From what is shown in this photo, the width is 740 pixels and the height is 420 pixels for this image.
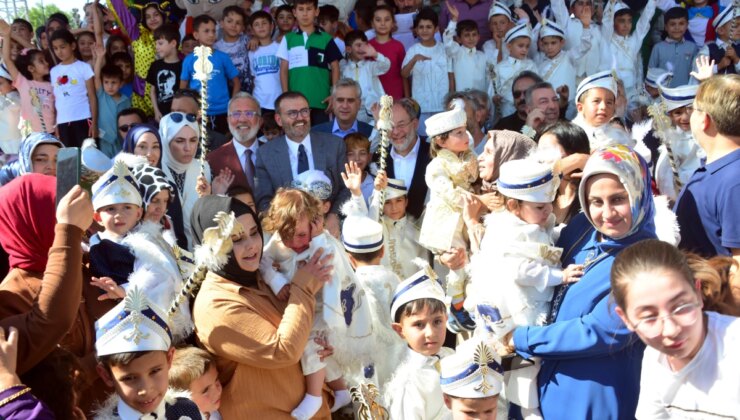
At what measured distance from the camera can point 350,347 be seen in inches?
Answer: 151

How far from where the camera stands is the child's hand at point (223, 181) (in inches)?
230

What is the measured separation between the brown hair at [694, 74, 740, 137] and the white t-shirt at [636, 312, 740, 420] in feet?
3.30

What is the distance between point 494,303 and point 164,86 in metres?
5.64

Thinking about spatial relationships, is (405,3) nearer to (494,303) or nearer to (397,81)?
(397,81)

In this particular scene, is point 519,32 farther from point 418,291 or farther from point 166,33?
point 418,291

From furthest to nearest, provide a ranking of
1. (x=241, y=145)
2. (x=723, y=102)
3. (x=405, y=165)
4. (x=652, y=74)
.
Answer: (x=652, y=74)
(x=241, y=145)
(x=405, y=165)
(x=723, y=102)

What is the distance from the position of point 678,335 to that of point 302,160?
4.11 m

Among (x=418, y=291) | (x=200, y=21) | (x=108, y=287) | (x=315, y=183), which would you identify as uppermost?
(x=200, y=21)

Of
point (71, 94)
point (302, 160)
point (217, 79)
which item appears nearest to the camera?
point (302, 160)

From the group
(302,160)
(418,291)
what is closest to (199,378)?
(418,291)

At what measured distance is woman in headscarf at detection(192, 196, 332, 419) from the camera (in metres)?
3.29

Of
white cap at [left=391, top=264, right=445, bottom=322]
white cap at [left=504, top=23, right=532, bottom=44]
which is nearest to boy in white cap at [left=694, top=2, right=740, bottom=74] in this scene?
white cap at [left=504, top=23, right=532, bottom=44]

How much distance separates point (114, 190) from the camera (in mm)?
3852

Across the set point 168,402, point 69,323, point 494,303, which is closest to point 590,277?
point 494,303
